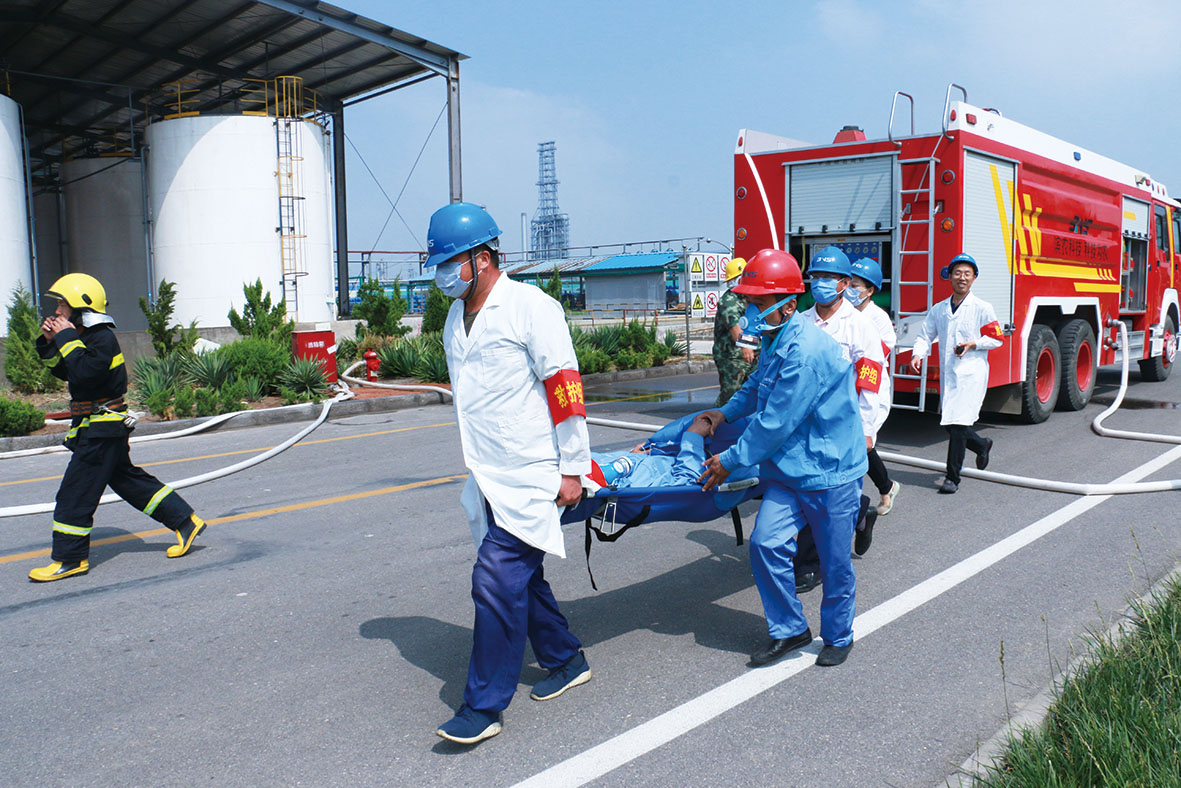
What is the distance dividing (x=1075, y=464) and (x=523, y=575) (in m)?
6.99

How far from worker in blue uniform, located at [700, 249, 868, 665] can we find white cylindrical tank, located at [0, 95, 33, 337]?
1833 centimetres

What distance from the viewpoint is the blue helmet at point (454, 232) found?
3.40 metres

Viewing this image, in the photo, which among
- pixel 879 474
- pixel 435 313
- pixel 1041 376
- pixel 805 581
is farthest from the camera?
pixel 435 313

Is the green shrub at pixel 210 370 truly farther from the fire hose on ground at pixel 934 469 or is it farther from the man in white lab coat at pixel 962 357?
the man in white lab coat at pixel 962 357

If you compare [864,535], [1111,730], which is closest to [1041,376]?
[864,535]

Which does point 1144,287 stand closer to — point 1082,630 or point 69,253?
point 1082,630

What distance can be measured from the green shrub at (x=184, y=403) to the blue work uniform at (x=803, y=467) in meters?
9.74

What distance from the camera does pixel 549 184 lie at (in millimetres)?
157000

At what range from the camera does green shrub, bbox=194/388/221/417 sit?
12.1 m

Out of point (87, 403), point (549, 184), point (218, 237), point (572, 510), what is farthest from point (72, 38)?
point (549, 184)

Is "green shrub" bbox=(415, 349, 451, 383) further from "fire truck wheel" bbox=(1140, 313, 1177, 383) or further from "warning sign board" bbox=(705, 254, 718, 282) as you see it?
"warning sign board" bbox=(705, 254, 718, 282)

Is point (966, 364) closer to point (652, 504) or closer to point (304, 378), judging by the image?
point (652, 504)

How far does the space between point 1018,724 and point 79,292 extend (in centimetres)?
542

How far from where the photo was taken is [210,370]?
1353 centimetres
